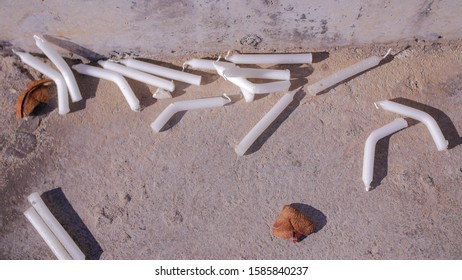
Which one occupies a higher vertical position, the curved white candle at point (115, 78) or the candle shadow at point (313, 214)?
the curved white candle at point (115, 78)

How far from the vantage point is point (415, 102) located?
3969 mm

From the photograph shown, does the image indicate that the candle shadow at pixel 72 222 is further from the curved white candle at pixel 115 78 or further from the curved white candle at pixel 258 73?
the curved white candle at pixel 258 73

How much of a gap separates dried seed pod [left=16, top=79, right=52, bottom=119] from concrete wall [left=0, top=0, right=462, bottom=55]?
35 cm

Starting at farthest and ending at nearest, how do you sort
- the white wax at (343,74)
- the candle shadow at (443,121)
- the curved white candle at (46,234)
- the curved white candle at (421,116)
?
the white wax at (343,74), the candle shadow at (443,121), the curved white candle at (421,116), the curved white candle at (46,234)

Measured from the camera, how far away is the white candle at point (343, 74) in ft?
13.0

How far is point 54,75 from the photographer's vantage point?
401 cm

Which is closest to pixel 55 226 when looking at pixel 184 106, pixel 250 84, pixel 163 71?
pixel 184 106

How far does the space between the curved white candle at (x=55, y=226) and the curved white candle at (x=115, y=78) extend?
1.06 meters

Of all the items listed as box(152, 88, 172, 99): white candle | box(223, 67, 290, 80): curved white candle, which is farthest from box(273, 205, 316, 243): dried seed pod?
box(152, 88, 172, 99): white candle

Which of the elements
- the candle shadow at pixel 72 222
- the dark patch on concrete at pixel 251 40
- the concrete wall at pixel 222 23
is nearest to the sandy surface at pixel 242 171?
the candle shadow at pixel 72 222

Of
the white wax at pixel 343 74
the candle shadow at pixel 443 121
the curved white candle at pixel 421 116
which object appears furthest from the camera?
the white wax at pixel 343 74

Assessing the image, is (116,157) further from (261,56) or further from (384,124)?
(384,124)

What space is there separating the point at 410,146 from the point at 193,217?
6.10 feet

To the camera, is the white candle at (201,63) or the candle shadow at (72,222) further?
the white candle at (201,63)
